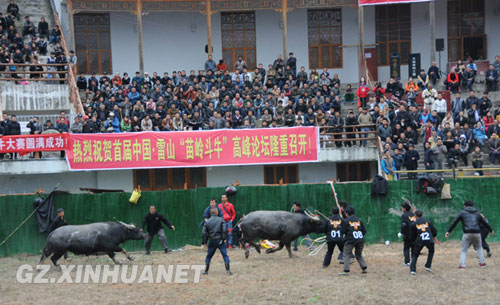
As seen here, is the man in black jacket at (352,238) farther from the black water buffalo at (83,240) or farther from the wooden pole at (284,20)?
the wooden pole at (284,20)

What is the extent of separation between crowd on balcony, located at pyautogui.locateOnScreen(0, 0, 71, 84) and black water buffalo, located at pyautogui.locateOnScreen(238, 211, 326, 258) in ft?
46.0

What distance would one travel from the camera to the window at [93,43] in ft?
122

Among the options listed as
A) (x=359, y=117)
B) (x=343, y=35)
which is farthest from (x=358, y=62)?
(x=359, y=117)

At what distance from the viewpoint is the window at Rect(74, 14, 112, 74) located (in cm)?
3716

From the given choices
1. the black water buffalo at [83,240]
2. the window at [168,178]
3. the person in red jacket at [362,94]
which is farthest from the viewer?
the person in red jacket at [362,94]

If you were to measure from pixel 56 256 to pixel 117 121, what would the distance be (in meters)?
9.87

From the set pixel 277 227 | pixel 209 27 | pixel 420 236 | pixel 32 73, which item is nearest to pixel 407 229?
pixel 420 236

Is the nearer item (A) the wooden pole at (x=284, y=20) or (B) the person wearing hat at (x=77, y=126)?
(B) the person wearing hat at (x=77, y=126)

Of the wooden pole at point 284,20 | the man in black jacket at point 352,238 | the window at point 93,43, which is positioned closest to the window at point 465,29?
the wooden pole at point 284,20

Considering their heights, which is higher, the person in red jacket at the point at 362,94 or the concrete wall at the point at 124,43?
the concrete wall at the point at 124,43

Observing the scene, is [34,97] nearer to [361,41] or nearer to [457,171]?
[361,41]

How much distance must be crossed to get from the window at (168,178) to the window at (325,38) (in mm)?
11408

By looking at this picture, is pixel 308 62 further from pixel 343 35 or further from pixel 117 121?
pixel 117 121

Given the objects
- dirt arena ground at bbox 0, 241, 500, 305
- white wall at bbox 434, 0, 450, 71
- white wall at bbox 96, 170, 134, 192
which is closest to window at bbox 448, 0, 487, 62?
white wall at bbox 434, 0, 450, 71
